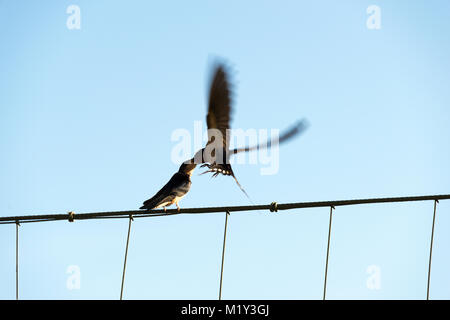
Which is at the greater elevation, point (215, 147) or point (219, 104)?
point (219, 104)

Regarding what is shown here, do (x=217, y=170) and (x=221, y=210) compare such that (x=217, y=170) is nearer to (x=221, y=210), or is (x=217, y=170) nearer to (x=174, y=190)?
(x=174, y=190)

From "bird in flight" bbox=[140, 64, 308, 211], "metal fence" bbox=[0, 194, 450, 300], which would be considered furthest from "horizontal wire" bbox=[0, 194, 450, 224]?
"bird in flight" bbox=[140, 64, 308, 211]

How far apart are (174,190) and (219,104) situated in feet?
3.31

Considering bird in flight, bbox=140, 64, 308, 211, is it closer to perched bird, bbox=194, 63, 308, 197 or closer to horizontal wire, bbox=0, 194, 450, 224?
perched bird, bbox=194, 63, 308, 197

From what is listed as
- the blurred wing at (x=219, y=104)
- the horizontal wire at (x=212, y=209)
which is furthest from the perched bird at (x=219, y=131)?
the horizontal wire at (x=212, y=209)

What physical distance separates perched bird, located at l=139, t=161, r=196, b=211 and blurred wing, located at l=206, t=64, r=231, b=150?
0.43 metres

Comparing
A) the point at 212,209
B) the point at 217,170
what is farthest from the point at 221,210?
the point at 217,170

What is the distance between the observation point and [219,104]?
8.12 m

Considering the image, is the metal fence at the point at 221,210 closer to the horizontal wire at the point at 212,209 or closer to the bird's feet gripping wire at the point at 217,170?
the horizontal wire at the point at 212,209

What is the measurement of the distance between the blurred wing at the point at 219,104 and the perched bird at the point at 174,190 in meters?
0.43

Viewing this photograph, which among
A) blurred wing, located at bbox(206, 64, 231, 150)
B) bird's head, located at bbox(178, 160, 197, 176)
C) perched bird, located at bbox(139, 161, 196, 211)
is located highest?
blurred wing, located at bbox(206, 64, 231, 150)

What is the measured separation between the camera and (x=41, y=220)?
632cm

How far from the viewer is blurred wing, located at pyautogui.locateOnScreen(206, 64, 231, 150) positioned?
7938mm
